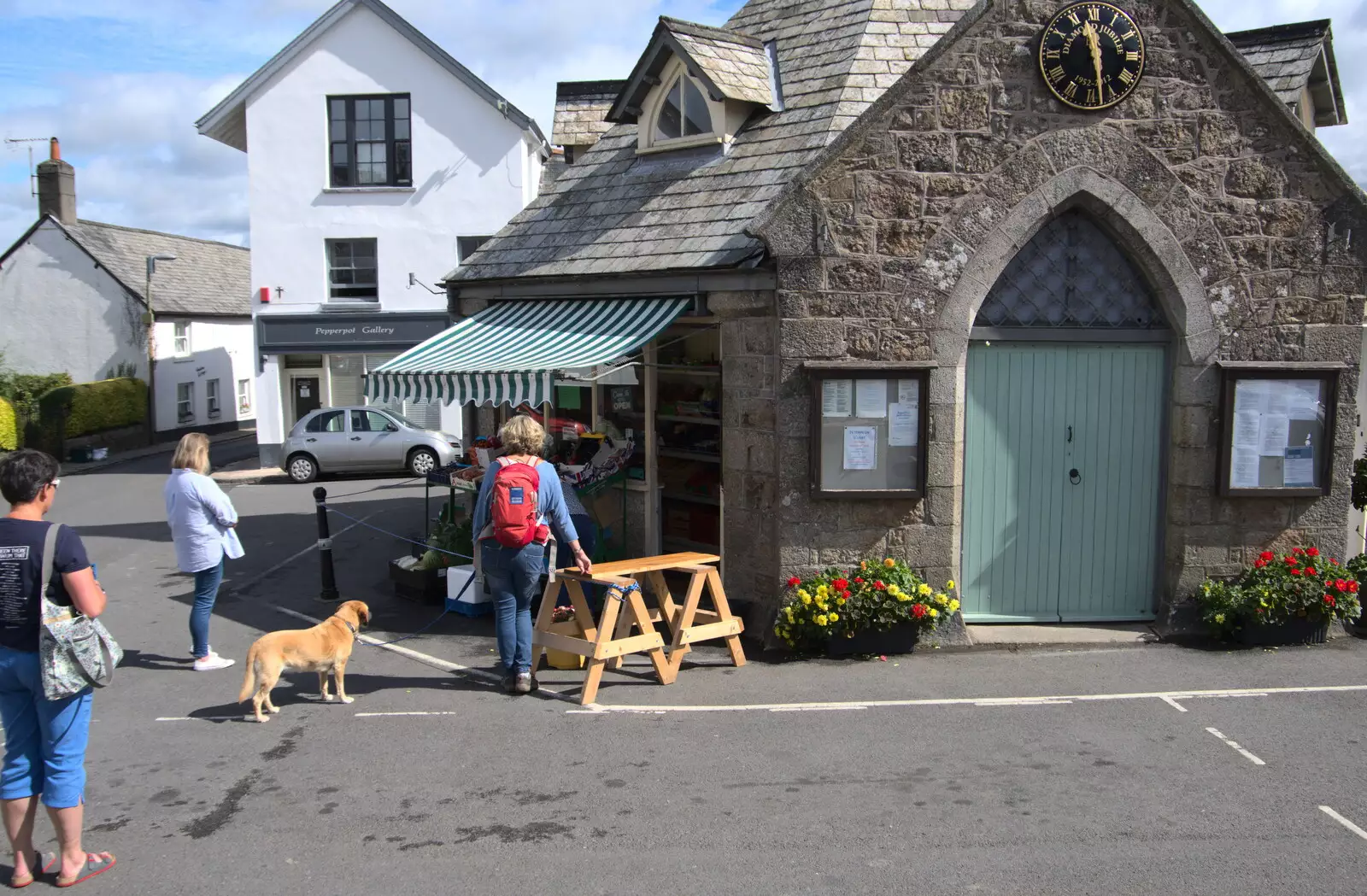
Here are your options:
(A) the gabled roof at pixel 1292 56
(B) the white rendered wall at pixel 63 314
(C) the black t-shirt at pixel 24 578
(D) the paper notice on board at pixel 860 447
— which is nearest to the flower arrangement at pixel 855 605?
(D) the paper notice on board at pixel 860 447

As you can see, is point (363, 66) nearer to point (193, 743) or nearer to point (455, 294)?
point (455, 294)

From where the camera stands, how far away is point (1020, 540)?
8.80m

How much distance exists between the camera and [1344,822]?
5340 millimetres

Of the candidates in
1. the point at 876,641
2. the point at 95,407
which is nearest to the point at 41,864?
the point at 876,641

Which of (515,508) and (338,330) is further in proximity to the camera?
(338,330)

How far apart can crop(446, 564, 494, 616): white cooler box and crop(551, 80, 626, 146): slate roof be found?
5.47 m

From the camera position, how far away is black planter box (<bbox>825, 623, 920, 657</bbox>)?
8211mm

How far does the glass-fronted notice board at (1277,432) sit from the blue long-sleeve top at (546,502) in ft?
16.7

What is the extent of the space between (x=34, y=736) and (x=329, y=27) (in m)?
22.0

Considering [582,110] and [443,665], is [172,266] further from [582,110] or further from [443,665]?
[443,665]

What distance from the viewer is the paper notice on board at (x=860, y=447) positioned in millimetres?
8305

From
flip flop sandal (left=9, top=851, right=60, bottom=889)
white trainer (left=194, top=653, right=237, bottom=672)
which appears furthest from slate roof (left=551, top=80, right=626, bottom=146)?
flip flop sandal (left=9, top=851, right=60, bottom=889)

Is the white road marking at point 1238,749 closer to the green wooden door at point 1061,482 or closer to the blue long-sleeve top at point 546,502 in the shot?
the green wooden door at point 1061,482

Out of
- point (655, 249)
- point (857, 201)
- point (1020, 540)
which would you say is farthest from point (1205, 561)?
point (655, 249)
